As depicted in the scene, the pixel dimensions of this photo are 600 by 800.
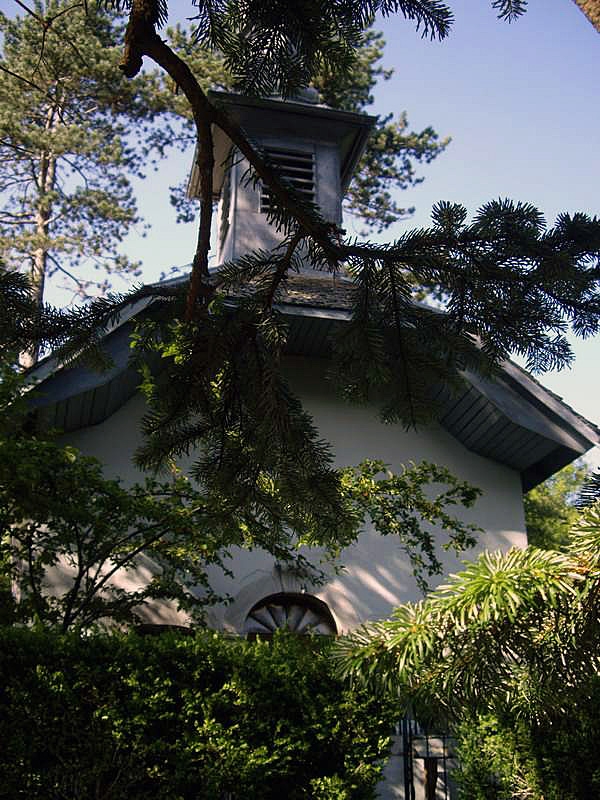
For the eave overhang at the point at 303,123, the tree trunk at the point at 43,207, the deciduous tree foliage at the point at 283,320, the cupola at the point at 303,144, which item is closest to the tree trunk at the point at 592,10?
the deciduous tree foliage at the point at 283,320

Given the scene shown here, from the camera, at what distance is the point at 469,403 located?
10.5 meters

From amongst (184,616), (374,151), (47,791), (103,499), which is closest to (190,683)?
(47,791)

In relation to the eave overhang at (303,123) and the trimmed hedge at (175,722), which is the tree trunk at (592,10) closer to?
the trimmed hedge at (175,722)

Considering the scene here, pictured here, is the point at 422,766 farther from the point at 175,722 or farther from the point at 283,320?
the point at 283,320

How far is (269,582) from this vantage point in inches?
378

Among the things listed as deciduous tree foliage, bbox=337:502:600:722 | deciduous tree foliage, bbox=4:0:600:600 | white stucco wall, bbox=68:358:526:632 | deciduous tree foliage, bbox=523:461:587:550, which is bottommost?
deciduous tree foliage, bbox=337:502:600:722

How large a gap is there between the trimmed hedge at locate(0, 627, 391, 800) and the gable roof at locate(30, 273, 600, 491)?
4.19 metres

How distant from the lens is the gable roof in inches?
363

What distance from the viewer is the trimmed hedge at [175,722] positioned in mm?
4891

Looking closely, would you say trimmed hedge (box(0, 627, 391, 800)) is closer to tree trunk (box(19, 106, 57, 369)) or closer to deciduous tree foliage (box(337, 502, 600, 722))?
deciduous tree foliage (box(337, 502, 600, 722))

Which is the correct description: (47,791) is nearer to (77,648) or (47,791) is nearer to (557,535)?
(77,648)

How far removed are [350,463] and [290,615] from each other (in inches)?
76.7

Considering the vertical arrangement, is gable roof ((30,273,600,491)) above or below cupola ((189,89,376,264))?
below

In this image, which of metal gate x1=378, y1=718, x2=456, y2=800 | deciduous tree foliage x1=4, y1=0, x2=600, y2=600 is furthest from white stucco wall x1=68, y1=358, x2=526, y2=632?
deciduous tree foliage x1=4, y1=0, x2=600, y2=600
